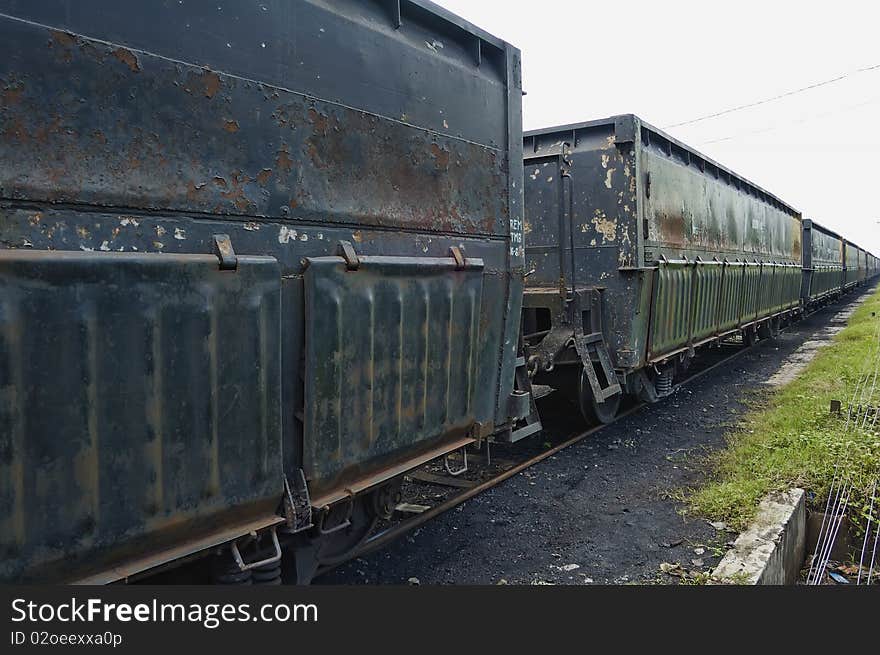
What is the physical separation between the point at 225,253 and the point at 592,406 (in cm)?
561

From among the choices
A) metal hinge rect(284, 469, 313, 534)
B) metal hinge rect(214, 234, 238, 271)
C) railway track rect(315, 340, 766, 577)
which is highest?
metal hinge rect(214, 234, 238, 271)

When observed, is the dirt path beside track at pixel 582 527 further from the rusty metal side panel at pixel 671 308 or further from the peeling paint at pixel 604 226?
the peeling paint at pixel 604 226

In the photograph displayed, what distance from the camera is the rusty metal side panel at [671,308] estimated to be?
7.26 meters

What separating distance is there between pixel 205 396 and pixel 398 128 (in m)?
1.63

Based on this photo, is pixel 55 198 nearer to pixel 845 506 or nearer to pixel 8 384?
pixel 8 384

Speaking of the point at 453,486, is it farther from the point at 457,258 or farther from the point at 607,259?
the point at 607,259

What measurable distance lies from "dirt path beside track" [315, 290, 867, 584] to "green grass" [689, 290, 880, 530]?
21cm

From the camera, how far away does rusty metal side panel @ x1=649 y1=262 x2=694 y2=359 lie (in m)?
7.26

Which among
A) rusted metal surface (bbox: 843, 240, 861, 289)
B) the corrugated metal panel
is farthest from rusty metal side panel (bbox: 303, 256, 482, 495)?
rusted metal surface (bbox: 843, 240, 861, 289)

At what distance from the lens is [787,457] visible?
17.9 ft

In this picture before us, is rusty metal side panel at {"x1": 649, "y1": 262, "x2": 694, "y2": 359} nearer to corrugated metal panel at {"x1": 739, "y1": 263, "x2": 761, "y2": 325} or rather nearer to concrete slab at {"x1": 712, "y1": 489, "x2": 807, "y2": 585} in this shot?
concrete slab at {"x1": 712, "y1": 489, "x2": 807, "y2": 585}

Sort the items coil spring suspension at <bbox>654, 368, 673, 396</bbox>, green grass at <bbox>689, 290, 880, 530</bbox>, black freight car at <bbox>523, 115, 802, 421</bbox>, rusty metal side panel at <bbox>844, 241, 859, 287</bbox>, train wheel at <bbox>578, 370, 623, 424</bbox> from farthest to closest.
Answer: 1. rusty metal side panel at <bbox>844, 241, 859, 287</bbox>
2. coil spring suspension at <bbox>654, 368, 673, 396</bbox>
3. train wheel at <bbox>578, 370, 623, 424</bbox>
4. black freight car at <bbox>523, 115, 802, 421</bbox>
5. green grass at <bbox>689, 290, 880, 530</bbox>

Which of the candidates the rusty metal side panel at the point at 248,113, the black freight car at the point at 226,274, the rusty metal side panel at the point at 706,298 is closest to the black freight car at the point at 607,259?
the rusty metal side panel at the point at 706,298

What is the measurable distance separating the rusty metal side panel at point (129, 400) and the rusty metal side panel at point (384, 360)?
9.7 inches
